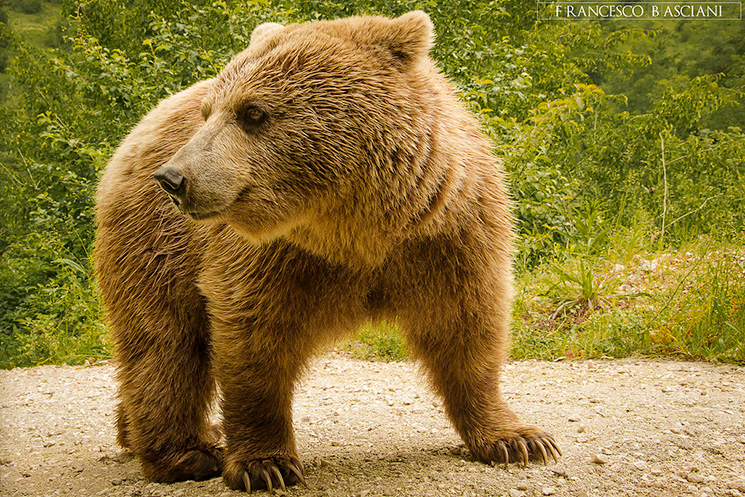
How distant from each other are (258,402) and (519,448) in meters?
1.20

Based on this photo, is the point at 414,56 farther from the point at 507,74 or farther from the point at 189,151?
the point at 507,74

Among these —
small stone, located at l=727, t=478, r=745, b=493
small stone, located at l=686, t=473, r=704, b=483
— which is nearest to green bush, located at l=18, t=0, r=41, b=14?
small stone, located at l=686, t=473, r=704, b=483

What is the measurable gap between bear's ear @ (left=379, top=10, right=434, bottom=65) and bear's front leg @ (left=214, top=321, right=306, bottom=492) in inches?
46.5

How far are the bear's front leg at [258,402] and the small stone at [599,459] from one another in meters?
1.27

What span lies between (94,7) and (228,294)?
7171 millimetres

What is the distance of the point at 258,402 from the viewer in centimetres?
284

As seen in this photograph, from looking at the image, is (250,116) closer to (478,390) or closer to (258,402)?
(258,402)

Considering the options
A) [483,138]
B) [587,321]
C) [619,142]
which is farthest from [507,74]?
[483,138]

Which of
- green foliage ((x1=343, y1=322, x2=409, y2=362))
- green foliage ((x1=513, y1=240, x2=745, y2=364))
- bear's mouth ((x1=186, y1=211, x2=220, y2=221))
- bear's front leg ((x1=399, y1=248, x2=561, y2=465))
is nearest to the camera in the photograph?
bear's mouth ((x1=186, y1=211, x2=220, y2=221))

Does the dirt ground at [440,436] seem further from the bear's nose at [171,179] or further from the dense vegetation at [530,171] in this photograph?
the bear's nose at [171,179]

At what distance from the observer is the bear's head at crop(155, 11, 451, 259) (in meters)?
2.38

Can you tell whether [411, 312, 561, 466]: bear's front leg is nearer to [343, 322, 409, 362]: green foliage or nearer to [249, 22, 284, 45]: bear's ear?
[249, 22, 284, 45]: bear's ear

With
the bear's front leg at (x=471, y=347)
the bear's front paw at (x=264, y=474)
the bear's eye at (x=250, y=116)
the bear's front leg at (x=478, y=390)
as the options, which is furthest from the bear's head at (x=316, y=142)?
the bear's front paw at (x=264, y=474)

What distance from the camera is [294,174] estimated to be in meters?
2.41
